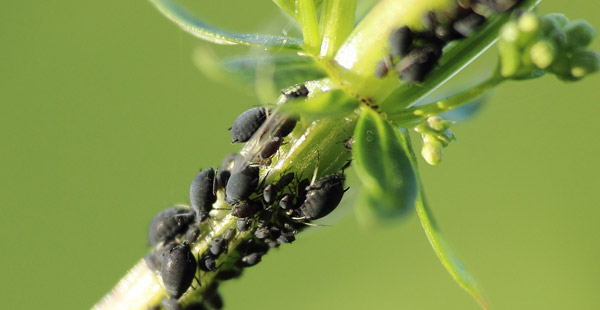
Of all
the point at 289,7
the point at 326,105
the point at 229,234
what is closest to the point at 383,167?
the point at 326,105

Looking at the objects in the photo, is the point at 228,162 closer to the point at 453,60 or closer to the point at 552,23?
the point at 453,60

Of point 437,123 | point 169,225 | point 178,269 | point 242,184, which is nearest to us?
point 437,123

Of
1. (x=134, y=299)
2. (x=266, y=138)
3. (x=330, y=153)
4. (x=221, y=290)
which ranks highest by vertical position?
(x=266, y=138)

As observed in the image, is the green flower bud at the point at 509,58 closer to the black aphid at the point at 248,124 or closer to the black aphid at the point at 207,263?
the black aphid at the point at 248,124

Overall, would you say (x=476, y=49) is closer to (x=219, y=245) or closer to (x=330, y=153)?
(x=330, y=153)

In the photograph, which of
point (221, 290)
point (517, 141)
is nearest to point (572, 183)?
point (517, 141)

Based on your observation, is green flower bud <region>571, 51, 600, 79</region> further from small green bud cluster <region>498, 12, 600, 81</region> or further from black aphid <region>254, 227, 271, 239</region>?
black aphid <region>254, 227, 271, 239</region>

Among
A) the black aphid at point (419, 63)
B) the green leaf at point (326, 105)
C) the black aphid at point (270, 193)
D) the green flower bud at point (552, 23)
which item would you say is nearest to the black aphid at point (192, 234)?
the black aphid at point (270, 193)
